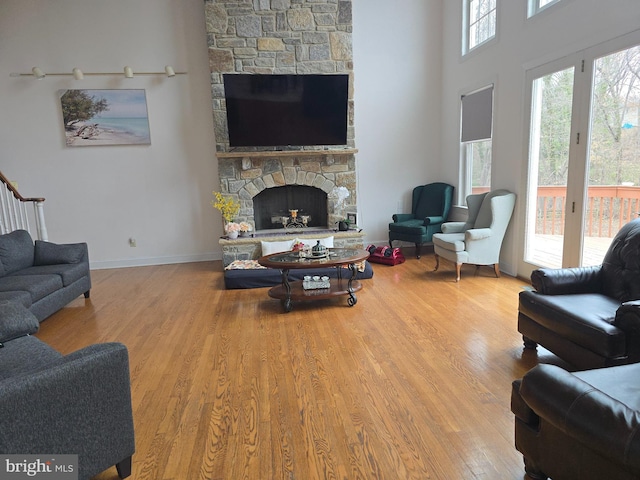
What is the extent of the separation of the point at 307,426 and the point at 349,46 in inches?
212

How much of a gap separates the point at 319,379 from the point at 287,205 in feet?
13.5

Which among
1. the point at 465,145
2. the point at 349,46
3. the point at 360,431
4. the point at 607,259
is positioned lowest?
the point at 360,431

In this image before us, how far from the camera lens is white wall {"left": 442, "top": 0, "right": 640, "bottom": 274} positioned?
134 inches

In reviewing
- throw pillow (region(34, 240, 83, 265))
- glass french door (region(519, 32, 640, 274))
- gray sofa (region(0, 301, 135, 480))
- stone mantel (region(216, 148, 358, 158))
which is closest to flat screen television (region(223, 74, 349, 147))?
stone mantel (region(216, 148, 358, 158))

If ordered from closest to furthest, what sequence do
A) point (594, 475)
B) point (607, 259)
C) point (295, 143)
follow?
point (594, 475)
point (607, 259)
point (295, 143)

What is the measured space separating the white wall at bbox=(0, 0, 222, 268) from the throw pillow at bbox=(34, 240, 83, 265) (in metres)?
1.60

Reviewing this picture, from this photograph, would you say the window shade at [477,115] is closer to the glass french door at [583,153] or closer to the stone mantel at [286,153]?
the glass french door at [583,153]

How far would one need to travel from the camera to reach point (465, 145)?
19.6 ft

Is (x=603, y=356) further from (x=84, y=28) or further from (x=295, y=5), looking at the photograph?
(x=84, y=28)

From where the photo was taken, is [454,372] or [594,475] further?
[454,372]

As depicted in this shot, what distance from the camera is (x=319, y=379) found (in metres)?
2.53

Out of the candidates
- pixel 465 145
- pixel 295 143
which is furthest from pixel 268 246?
pixel 465 145

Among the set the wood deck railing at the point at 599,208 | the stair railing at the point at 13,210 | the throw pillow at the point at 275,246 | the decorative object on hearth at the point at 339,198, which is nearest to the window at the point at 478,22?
the wood deck railing at the point at 599,208

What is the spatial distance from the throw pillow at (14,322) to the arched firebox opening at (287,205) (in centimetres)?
404
